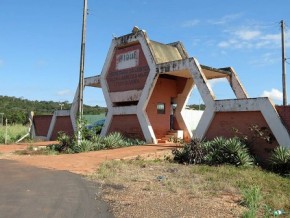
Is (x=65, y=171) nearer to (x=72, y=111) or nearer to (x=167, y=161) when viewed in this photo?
(x=167, y=161)

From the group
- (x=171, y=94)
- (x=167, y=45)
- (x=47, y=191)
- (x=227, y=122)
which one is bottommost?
(x=47, y=191)

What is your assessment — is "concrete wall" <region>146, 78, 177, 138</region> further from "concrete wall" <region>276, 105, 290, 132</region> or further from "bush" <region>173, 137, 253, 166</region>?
"concrete wall" <region>276, 105, 290, 132</region>

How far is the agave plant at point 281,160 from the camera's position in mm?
13297

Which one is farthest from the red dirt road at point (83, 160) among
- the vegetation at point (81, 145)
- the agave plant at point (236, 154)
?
the agave plant at point (236, 154)

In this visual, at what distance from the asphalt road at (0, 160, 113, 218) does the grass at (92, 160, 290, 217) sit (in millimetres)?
502

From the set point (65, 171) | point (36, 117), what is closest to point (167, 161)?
point (65, 171)

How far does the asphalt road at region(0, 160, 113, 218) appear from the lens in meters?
6.94

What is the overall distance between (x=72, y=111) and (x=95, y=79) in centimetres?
316

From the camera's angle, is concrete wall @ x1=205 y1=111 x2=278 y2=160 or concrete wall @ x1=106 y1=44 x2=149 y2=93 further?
concrete wall @ x1=106 y1=44 x2=149 y2=93

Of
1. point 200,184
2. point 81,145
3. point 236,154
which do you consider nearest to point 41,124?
point 81,145

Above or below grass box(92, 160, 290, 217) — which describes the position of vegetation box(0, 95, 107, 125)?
above

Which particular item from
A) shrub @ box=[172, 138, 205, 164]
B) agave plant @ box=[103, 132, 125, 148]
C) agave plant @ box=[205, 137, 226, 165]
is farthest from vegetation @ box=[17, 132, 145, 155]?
agave plant @ box=[205, 137, 226, 165]

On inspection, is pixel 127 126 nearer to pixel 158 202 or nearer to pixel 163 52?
pixel 163 52

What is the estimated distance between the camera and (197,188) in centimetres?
939
